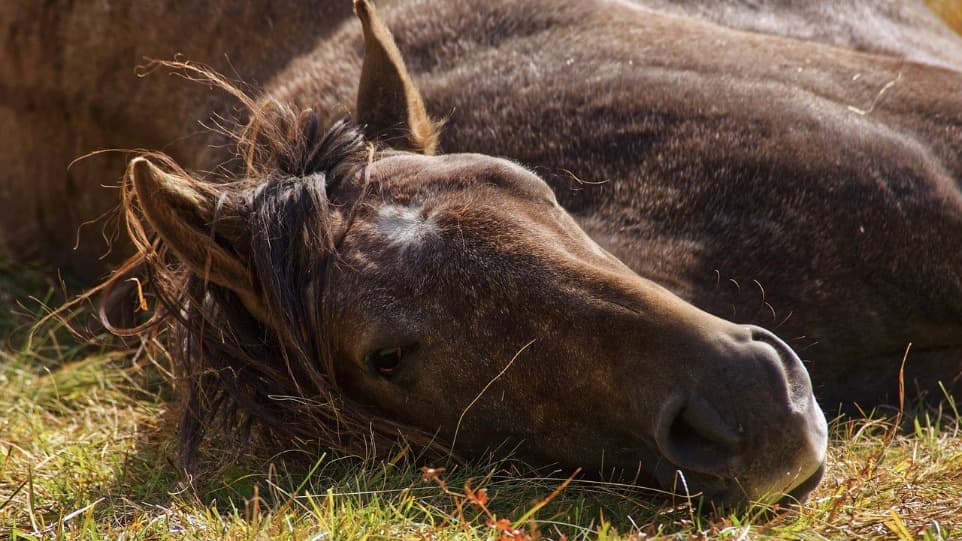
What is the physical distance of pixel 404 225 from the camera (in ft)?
9.62

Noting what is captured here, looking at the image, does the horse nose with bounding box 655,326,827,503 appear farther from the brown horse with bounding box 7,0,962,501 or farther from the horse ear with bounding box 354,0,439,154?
the horse ear with bounding box 354,0,439,154

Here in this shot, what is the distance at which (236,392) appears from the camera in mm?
3146

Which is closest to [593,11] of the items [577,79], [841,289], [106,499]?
[577,79]

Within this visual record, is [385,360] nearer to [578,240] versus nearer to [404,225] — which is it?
[404,225]

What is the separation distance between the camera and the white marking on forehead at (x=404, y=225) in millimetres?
2875

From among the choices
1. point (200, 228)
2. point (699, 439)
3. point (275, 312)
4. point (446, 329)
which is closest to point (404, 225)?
point (446, 329)

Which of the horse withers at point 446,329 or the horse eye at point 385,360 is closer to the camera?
the horse withers at point 446,329

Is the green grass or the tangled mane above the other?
the tangled mane

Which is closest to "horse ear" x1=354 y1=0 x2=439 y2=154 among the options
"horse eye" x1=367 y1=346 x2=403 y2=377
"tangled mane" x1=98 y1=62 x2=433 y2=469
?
"tangled mane" x1=98 y1=62 x2=433 y2=469

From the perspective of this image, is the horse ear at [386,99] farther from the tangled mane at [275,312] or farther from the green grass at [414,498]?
the green grass at [414,498]

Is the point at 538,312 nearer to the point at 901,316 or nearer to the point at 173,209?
the point at 173,209

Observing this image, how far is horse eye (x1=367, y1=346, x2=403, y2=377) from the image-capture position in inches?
112

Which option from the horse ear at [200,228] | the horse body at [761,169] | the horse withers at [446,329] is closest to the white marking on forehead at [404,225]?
the horse withers at [446,329]

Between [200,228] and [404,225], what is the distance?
22.3 inches
